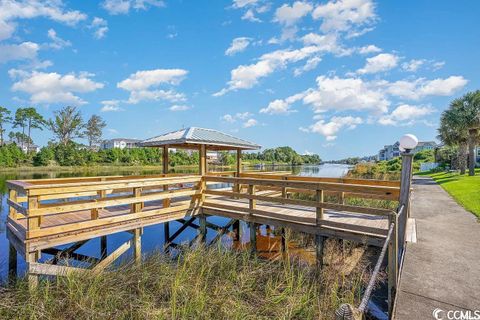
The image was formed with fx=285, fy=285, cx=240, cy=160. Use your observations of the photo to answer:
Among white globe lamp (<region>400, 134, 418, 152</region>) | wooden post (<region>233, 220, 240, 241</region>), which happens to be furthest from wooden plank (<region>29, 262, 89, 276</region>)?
white globe lamp (<region>400, 134, 418, 152</region>)

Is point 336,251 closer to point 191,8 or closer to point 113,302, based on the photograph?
point 113,302

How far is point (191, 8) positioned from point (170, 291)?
12.7m

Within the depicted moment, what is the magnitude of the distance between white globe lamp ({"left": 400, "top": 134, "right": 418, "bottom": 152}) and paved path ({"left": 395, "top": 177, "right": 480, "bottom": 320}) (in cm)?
197

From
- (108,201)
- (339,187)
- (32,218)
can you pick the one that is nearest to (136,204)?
(108,201)

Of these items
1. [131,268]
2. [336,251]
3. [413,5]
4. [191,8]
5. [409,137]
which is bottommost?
[336,251]

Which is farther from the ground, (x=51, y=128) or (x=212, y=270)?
(x=51, y=128)

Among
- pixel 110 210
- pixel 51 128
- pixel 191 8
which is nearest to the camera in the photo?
pixel 110 210

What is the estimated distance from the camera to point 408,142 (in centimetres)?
590

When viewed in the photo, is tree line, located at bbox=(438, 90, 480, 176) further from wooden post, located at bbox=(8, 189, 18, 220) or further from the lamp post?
wooden post, located at bbox=(8, 189, 18, 220)

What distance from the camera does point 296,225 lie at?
20.8ft

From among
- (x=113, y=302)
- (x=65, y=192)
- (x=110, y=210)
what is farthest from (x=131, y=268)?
(x=110, y=210)

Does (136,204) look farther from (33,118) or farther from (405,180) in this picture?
(33,118)

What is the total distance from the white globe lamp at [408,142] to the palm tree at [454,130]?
24.9 meters

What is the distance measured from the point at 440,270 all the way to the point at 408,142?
2565 mm
